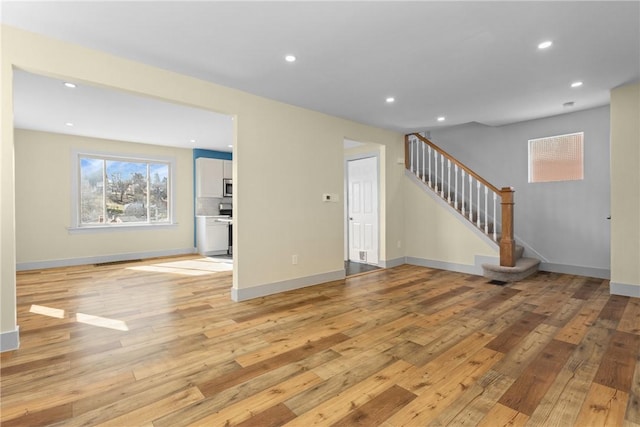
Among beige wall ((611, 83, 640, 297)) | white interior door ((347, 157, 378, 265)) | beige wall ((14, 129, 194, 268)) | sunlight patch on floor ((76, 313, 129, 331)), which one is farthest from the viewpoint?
white interior door ((347, 157, 378, 265))

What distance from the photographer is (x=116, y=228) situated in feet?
22.2

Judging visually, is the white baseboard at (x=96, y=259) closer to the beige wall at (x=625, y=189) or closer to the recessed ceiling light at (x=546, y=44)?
the recessed ceiling light at (x=546, y=44)

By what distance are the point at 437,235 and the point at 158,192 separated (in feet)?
21.2

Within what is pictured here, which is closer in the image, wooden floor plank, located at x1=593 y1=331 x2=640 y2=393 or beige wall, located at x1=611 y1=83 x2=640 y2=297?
wooden floor plank, located at x1=593 y1=331 x2=640 y2=393

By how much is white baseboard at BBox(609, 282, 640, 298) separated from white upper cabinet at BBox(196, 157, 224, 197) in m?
7.75

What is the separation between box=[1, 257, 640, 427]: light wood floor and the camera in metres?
1.75

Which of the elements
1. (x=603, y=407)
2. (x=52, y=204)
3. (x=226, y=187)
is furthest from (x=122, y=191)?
(x=603, y=407)

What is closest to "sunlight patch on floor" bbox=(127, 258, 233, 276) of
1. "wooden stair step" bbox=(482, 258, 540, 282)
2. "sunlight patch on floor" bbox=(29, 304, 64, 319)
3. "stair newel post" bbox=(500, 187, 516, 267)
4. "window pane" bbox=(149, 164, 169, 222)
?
"window pane" bbox=(149, 164, 169, 222)

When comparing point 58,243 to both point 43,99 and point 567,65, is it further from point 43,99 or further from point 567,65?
point 567,65

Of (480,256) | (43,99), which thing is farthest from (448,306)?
(43,99)

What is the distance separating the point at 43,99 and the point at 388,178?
17.9 feet

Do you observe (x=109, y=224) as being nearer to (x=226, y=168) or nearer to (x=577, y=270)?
(x=226, y=168)

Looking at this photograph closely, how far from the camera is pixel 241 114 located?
3.91m

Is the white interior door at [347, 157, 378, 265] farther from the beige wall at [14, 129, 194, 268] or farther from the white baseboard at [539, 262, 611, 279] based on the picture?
the beige wall at [14, 129, 194, 268]
